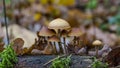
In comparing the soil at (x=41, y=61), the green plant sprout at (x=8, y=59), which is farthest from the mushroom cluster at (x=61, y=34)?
the green plant sprout at (x=8, y=59)

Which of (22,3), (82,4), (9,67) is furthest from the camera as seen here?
(82,4)

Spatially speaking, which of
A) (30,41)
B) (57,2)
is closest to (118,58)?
(30,41)

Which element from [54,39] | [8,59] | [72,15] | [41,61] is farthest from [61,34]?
[72,15]

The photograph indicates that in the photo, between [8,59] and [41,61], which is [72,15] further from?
[8,59]

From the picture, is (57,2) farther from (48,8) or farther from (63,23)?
(63,23)

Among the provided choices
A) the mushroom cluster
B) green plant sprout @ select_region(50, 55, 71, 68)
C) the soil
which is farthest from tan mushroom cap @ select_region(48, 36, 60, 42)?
green plant sprout @ select_region(50, 55, 71, 68)

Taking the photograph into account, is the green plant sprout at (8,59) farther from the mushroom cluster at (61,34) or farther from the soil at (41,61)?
the mushroom cluster at (61,34)
